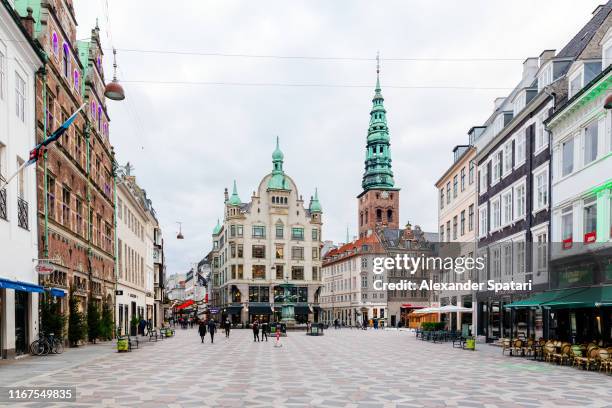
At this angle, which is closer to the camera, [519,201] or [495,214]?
[519,201]

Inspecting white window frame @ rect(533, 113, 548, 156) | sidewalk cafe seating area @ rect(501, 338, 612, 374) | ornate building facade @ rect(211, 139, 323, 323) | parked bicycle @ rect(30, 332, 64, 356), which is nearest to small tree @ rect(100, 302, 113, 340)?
parked bicycle @ rect(30, 332, 64, 356)

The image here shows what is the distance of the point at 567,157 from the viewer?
27.7 metres

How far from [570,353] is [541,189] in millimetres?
10829

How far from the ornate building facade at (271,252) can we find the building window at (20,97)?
206ft

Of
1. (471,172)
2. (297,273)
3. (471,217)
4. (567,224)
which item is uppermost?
(471,172)

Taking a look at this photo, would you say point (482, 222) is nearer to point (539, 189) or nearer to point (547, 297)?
point (539, 189)

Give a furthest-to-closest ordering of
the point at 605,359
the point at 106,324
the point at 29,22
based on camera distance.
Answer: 1. the point at 106,324
2. the point at 29,22
3. the point at 605,359

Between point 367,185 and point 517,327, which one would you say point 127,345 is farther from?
point 367,185

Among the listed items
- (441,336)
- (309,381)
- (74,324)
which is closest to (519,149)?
(441,336)

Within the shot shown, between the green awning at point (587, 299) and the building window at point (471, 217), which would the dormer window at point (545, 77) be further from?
the building window at point (471, 217)

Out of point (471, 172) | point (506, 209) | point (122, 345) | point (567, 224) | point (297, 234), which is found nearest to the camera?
point (567, 224)

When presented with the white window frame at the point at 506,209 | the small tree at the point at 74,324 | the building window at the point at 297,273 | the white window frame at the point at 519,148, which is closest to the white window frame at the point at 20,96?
the small tree at the point at 74,324

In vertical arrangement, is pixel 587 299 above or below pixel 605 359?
above

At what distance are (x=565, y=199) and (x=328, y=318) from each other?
9010cm
